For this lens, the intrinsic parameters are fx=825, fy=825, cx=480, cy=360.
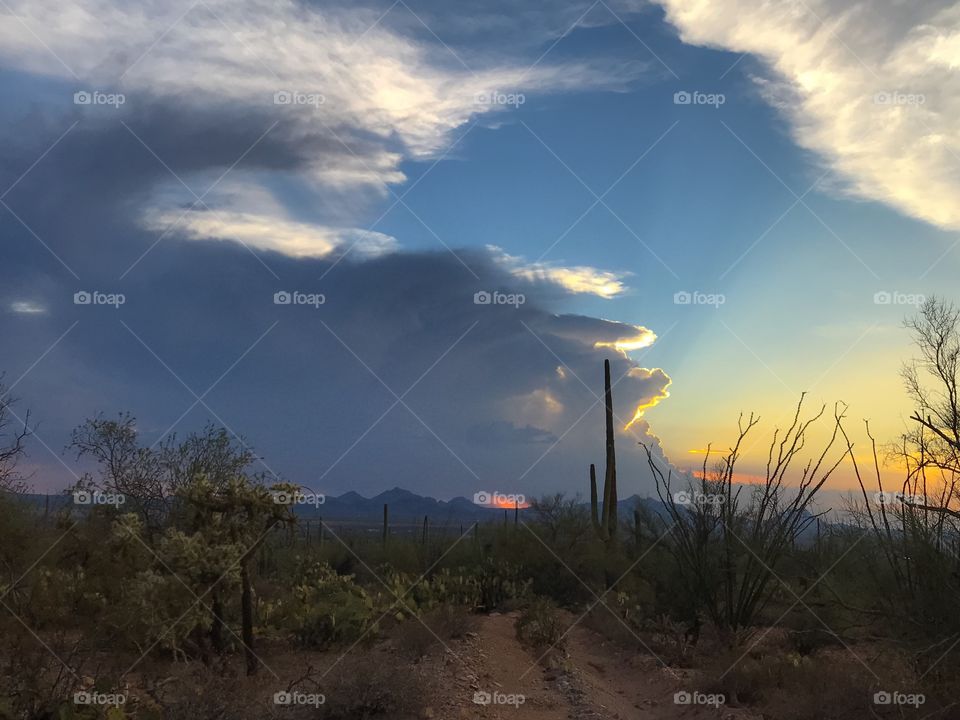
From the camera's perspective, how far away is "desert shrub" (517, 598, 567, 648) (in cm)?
1315

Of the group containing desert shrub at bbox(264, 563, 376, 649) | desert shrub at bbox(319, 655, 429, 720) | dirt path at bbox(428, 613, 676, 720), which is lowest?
dirt path at bbox(428, 613, 676, 720)

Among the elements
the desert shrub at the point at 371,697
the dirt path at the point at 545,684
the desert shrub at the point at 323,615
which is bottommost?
the dirt path at the point at 545,684

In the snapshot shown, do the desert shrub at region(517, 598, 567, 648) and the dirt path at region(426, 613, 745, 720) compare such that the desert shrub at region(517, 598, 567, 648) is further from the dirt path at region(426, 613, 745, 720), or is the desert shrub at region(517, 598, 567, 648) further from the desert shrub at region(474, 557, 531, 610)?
the desert shrub at region(474, 557, 531, 610)

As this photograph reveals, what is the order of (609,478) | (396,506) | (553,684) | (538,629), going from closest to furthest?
1. (553,684)
2. (538,629)
3. (609,478)
4. (396,506)

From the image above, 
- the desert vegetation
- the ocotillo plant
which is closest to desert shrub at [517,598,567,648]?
the desert vegetation

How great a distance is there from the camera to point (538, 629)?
13.4 meters

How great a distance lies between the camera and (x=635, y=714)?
10570 millimetres

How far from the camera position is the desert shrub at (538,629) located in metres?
13.1

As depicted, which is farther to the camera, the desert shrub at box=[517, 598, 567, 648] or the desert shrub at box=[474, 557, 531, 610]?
the desert shrub at box=[474, 557, 531, 610]

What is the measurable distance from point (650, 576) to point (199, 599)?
9.26m

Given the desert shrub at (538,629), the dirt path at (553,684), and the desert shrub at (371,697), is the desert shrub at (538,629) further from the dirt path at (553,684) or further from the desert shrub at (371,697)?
the desert shrub at (371,697)

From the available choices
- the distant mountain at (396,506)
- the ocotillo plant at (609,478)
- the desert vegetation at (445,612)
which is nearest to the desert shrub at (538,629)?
the desert vegetation at (445,612)

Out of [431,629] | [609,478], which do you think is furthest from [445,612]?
[609,478]

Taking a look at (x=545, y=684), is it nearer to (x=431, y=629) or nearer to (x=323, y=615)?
(x=431, y=629)
